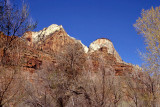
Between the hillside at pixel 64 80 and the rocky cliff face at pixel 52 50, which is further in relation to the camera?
the rocky cliff face at pixel 52 50

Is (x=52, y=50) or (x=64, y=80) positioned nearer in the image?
(x=64, y=80)

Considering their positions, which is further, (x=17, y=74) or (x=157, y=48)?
(x=157, y=48)

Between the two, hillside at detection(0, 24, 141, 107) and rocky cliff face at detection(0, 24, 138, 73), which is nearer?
hillside at detection(0, 24, 141, 107)

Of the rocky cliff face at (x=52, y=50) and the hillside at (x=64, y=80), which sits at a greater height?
the rocky cliff face at (x=52, y=50)

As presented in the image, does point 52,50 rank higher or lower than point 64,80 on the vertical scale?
higher

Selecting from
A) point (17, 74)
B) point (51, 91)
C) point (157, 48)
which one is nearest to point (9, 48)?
point (17, 74)

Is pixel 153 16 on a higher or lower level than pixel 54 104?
higher

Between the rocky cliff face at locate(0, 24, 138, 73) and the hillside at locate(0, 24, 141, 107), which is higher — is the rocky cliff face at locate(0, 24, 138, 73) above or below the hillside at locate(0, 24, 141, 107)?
above

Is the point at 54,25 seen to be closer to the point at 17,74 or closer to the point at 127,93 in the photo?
the point at 127,93

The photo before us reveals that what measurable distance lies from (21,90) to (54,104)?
551 centimetres

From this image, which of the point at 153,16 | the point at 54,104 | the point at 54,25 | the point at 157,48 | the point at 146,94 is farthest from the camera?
the point at 54,25

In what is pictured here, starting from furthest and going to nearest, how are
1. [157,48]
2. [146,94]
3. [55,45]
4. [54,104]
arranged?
1. [55,45]
2. [146,94]
3. [54,104]
4. [157,48]

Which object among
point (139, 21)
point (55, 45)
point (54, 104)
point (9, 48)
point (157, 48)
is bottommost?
point (54, 104)

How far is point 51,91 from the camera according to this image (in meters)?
13.8
